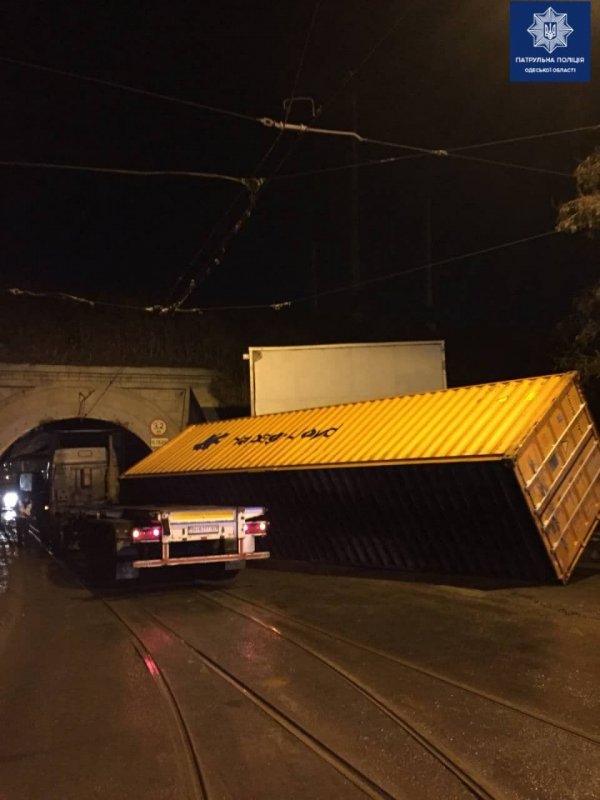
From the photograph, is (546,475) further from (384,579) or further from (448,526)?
(384,579)

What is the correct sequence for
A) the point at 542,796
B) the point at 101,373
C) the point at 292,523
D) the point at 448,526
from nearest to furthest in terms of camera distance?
the point at 542,796, the point at 448,526, the point at 292,523, the point at 101,373

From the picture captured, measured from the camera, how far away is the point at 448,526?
1275 centimetres

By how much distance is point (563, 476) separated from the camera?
1181cm

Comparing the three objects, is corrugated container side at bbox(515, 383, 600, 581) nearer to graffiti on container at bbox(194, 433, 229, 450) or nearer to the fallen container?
the fallen container

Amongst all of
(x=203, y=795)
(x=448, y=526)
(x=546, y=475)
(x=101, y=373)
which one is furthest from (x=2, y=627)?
(x=101, y=373)

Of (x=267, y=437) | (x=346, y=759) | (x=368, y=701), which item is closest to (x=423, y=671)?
(x=368, y=701)

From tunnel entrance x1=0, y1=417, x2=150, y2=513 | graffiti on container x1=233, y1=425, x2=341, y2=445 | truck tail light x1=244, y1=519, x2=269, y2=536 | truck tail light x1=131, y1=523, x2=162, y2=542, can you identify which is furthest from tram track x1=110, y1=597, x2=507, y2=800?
tunnel entrance x1=0, y1=417, x2=150, y2=513

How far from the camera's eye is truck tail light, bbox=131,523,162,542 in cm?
1139

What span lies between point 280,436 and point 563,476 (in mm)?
6777

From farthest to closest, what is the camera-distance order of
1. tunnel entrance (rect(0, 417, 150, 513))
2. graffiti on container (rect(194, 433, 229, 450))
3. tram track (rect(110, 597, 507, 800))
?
tunnel entrance (rect(0, 417, 150, 513))
graffiti on container (rect(194, 433, 229, 450))
tram track (rect(110, 597, 507, 800))

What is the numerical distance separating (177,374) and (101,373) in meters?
2.71

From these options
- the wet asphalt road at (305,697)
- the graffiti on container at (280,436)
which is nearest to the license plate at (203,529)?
the wet asphalt road at (305,697)

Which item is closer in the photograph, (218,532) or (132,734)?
(132,734)

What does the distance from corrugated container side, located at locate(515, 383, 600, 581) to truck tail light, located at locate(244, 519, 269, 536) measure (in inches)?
172
